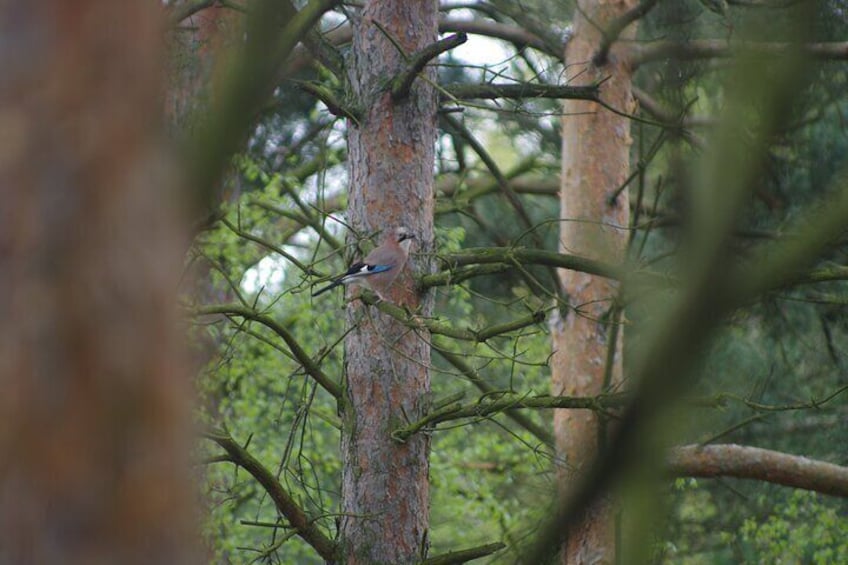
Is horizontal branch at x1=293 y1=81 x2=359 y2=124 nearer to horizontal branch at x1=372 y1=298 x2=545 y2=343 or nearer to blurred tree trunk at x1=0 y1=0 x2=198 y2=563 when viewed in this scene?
horizontal branch at x1=372 y1=298 x2=545 y2=343

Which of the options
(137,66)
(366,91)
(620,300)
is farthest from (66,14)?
(620,300)

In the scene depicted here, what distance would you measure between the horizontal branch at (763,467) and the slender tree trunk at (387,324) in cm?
260

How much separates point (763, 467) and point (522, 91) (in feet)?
11.7

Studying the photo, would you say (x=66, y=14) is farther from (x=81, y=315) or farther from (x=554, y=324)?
(x=554, y=324)

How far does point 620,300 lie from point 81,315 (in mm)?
6822

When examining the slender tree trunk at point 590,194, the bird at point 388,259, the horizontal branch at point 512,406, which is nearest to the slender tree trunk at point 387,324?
the bird at point 388,259

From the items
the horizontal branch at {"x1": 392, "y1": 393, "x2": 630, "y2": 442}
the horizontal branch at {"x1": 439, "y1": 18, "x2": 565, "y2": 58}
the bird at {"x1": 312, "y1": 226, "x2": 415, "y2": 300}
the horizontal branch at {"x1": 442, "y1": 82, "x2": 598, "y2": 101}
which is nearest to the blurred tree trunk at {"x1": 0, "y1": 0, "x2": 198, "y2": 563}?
the horizontal branch at {"x1": 392, "y1": 393, "x2": 630, "y2": 442}

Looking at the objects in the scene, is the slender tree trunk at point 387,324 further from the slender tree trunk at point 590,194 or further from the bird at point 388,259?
the slender tree trunk at point 590,194

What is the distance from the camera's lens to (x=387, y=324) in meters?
6.51

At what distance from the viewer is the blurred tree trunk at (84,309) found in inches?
52.1

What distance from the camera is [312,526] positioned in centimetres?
606

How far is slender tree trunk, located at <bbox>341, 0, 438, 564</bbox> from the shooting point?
249 inches

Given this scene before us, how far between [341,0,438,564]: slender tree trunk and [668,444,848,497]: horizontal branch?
260cm

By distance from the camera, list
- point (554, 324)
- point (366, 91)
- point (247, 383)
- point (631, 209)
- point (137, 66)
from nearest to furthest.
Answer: point (137, 66) < point (366, 91) < point (554, 324) < point (631, 209) < point (247, 383)
